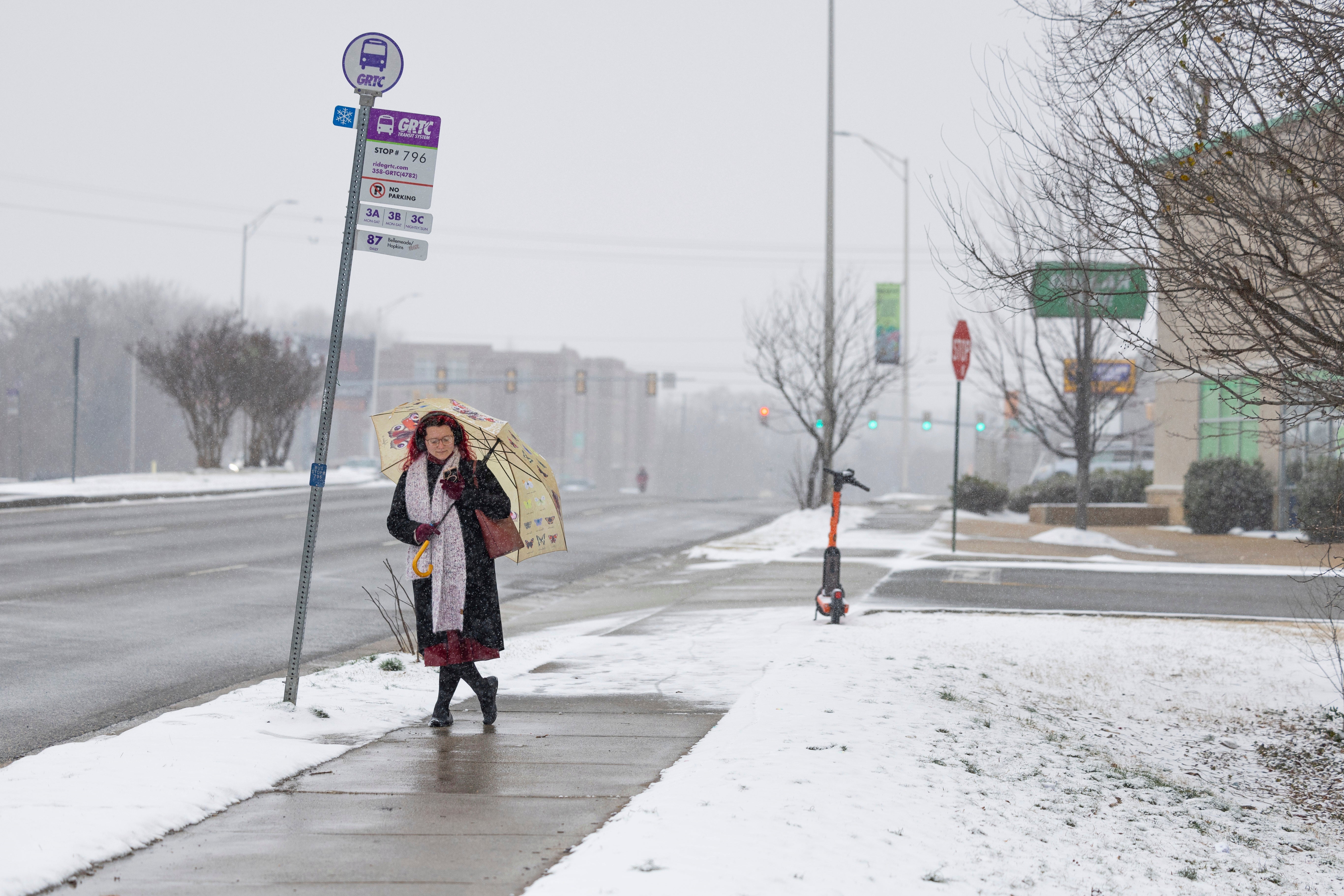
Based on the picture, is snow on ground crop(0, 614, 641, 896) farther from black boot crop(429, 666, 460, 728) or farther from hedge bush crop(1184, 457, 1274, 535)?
hedge bush crop(1184, 457, 1274, 535)

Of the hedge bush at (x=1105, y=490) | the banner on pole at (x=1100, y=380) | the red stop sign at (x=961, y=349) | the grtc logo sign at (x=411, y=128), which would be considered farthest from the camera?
the hedge bush at (x=1105, y=490)

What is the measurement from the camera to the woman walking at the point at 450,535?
6762 millimetres

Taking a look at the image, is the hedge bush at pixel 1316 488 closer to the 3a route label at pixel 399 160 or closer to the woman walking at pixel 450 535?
the woman walking at pixel 450 535

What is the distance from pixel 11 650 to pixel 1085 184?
8745 millimetres

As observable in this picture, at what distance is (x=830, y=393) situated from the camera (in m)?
27.1

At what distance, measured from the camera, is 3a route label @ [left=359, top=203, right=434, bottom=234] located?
7.17m

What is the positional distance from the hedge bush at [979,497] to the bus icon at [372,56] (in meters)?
25.3

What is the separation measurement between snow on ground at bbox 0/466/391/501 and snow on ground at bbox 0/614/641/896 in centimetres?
2057

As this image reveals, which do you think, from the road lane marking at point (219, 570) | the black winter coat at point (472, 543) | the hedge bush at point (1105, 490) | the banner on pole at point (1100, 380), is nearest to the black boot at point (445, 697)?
the black winter coat at point (472, 543)

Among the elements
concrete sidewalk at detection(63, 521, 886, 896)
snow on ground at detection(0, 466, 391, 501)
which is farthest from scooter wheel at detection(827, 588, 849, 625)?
snow on ground at detection(0, 466, 391, 501)

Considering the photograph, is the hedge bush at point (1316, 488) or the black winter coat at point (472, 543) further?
the hedge bush at point (1316, 488)

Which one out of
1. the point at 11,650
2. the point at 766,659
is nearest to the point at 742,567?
the point at 766,659

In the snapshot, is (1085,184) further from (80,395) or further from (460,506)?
(80,395)

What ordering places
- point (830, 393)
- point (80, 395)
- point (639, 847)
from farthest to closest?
1. point (80, 395)
2. point (830, 393)
3. point (639, 847)
